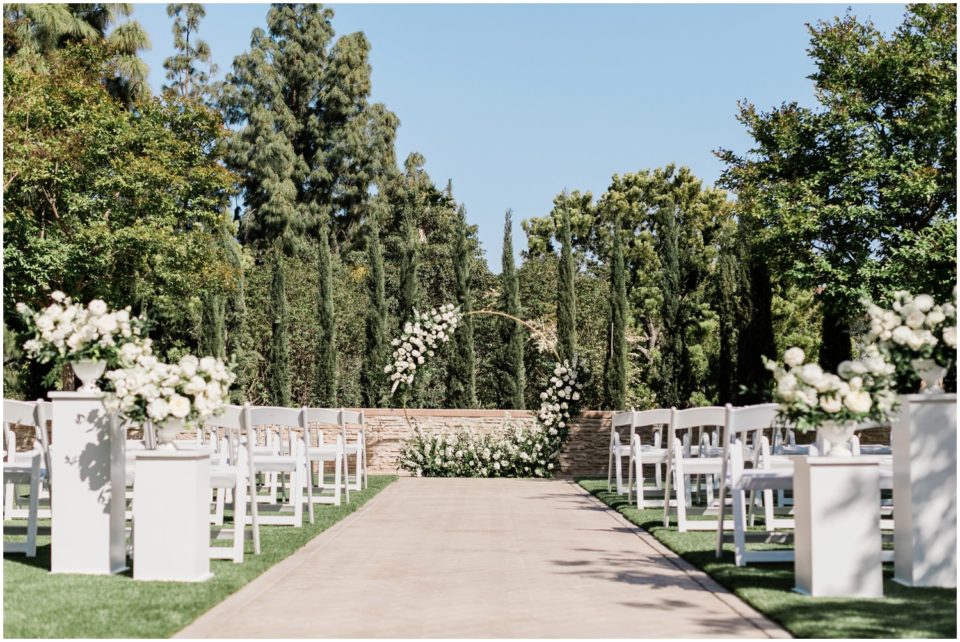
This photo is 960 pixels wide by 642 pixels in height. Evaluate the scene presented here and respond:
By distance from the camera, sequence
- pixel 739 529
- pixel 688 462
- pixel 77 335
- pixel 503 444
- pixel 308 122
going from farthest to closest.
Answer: pixel 308 122
pixel 503 444
pixel 688 462
pixel 739 529
pixel 77 335

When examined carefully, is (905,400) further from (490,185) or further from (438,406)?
(438,406)

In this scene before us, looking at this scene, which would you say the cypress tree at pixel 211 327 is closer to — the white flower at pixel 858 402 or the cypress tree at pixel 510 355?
the cypress tree at pixel 510 355

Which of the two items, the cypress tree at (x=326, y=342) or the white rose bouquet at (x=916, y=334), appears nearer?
the white rose bouquet at (x=916, y=334)

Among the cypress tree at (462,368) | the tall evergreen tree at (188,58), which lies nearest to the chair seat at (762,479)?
the cypress tree at (462,368)

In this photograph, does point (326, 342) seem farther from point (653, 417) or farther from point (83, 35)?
point (653, 417)

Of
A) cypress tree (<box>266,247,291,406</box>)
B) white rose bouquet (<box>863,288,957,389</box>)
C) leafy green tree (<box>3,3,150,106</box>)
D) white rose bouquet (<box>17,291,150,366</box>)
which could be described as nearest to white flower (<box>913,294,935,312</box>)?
white rose bouquet (<box>863,288,957,389</box>)

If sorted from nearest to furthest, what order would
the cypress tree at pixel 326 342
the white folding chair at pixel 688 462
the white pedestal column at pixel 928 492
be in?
the white pedestal column at pixel 928 492, the white folding chair at pixel 688 462, the cypress tree at pixel 326 342

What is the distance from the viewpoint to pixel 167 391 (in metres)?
6.68

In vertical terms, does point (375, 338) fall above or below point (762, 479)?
above

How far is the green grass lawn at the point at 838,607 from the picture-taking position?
4949 millimetres

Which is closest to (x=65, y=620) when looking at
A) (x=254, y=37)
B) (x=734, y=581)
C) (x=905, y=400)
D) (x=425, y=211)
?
(x=734, y=581)

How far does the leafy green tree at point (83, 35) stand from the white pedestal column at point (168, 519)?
20.1m

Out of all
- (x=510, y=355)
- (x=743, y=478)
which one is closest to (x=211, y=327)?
(x=510, y=355)

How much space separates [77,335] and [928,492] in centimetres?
544
